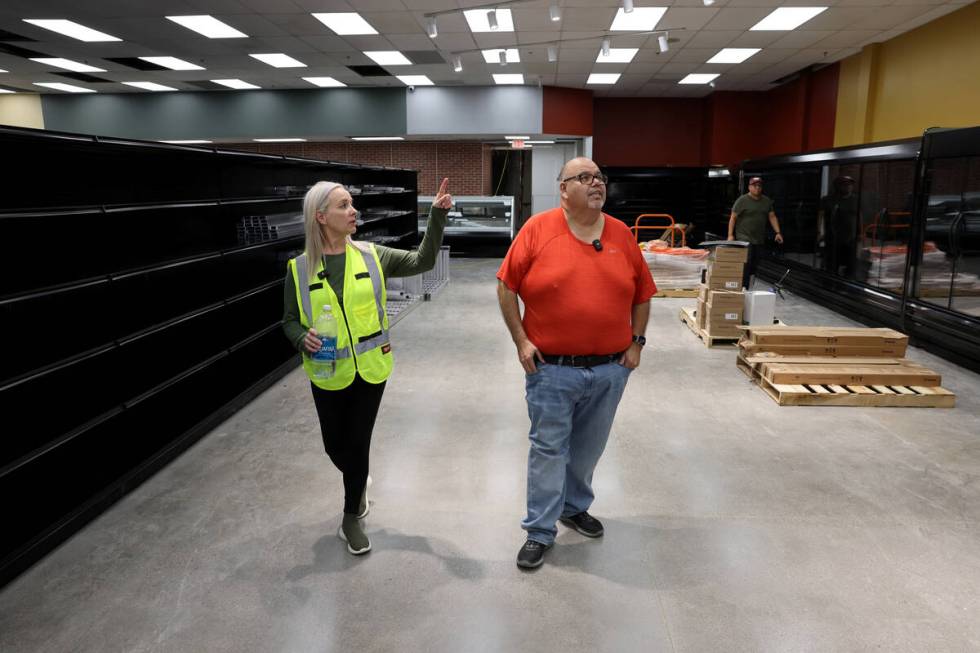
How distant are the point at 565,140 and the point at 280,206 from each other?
34.3 feet

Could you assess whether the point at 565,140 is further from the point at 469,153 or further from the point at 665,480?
the point at 665,480

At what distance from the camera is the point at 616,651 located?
7.68 ft

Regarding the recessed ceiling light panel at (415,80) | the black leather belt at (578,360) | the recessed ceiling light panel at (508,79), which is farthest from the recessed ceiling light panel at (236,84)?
the black leather belt at (578,360)

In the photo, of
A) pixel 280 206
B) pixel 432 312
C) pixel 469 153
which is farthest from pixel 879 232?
pixel 469 153

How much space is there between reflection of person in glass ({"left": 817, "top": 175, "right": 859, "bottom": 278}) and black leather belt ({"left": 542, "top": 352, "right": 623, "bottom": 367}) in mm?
7411

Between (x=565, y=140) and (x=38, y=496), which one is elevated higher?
(x=565, y=140)

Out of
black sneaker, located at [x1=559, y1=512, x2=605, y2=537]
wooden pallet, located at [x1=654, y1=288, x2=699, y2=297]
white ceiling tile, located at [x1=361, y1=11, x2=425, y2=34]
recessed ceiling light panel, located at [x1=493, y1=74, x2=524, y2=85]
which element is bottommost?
Result: black sneaker, located at [x1=559, y1=512, x2=605, y2=537]

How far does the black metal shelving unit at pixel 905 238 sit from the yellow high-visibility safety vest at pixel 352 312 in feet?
18.8

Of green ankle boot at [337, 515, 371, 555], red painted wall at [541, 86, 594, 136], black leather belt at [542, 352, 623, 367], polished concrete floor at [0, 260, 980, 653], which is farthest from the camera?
red painted wall at [541, 86, 594, 136]

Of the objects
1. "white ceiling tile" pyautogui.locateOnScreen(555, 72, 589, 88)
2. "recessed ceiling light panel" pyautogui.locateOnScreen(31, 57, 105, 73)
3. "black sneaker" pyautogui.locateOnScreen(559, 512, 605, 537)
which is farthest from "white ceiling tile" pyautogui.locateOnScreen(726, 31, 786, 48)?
"recessed ceiling light panel" pyautogui.locateOnScreen(31, 57, 105, 73)

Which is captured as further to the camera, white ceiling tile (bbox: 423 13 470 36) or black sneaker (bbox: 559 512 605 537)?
white ceiling tile (bbox: 423 13 470 36)

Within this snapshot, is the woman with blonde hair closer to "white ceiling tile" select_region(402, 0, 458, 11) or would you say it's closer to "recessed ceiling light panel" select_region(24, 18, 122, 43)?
"white ceiling tile" select_region(402, 0, 458, 11)

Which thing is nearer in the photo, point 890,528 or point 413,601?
point 413,601

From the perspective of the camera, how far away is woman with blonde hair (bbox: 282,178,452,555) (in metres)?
2.66
